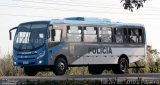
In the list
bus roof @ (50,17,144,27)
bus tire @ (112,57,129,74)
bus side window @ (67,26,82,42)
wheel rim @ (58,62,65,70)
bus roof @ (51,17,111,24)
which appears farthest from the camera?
bus tire @ (112,57,129,74)

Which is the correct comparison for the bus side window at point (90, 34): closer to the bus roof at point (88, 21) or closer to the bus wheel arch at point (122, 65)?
the bus roof at point (88, 21)

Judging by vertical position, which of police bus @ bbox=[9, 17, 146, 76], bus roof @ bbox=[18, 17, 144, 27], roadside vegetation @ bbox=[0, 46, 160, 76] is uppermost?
bus roof @ bbox=[18, 17, 144, 27]

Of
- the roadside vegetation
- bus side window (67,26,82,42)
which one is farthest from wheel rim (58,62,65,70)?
the roadside vegetation

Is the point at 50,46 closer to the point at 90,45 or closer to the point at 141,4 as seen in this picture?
the point at 90,45

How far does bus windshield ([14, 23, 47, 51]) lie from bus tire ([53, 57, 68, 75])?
4.32 feet

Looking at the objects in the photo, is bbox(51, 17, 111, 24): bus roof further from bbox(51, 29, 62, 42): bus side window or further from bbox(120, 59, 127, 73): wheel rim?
bbox(120, 59, 127, 73): wheel rim

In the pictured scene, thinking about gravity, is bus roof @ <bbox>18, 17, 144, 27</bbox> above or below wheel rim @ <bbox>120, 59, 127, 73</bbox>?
above

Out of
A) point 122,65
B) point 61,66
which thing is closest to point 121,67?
point 122,65

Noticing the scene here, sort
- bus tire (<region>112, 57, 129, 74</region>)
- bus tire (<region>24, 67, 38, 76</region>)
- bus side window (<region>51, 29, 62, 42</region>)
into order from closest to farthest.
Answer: bus side window (<region>51, 29, 62, 42</region>) < bus tire (<region>24, 67, 38, 76</region>) < bus tire (<region>112, 57, 129, 74</region>)

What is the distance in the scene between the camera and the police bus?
29766 mm

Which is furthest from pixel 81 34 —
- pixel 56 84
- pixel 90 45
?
pixel 56 84

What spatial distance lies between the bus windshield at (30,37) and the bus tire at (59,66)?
1.32 m

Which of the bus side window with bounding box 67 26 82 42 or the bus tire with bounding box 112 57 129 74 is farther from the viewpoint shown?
the bus tire with bounding box 112 57 129 74

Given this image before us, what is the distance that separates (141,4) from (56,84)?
457cm
